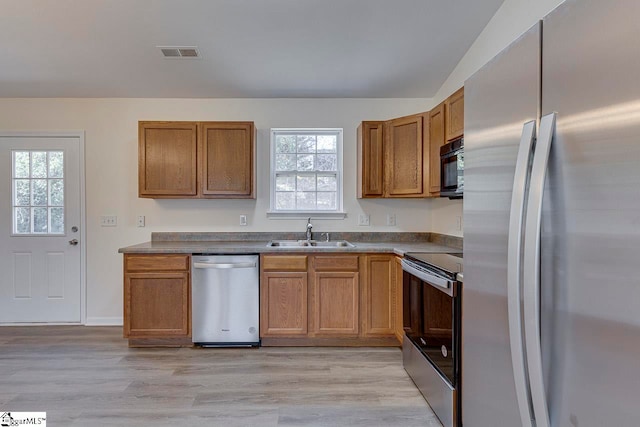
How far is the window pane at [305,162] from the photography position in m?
3.89

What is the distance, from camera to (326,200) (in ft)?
12.8

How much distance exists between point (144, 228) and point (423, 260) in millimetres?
3001

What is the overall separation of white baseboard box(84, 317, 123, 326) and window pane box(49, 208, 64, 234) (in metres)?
1.01

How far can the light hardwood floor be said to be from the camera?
2096 millimetres

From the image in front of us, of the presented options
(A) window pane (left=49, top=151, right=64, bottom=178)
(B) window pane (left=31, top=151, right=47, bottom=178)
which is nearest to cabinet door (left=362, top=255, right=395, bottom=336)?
(A) window pane (left=49, top=151, right=64, bottom=178)

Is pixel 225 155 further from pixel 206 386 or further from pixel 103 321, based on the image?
pixel 103 321

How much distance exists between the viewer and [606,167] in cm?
70

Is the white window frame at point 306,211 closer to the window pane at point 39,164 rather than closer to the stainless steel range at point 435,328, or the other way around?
the stainless steel range at point 435,328

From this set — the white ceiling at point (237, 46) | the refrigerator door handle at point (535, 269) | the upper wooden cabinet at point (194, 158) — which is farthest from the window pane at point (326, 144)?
the refrigerator door handle at point (535, 269)

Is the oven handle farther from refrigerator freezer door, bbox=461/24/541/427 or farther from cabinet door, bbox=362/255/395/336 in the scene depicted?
cabinet door, bbox=362/255/395/336

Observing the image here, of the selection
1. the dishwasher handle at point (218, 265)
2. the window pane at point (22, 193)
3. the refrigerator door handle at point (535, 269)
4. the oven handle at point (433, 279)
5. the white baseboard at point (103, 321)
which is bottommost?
the white baseboard at point (103, 321)

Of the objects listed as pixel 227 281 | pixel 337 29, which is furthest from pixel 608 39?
pixel 227 281

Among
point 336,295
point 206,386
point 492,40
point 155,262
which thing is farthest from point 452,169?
point 155,262

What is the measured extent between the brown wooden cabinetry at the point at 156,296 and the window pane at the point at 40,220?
145 cm
